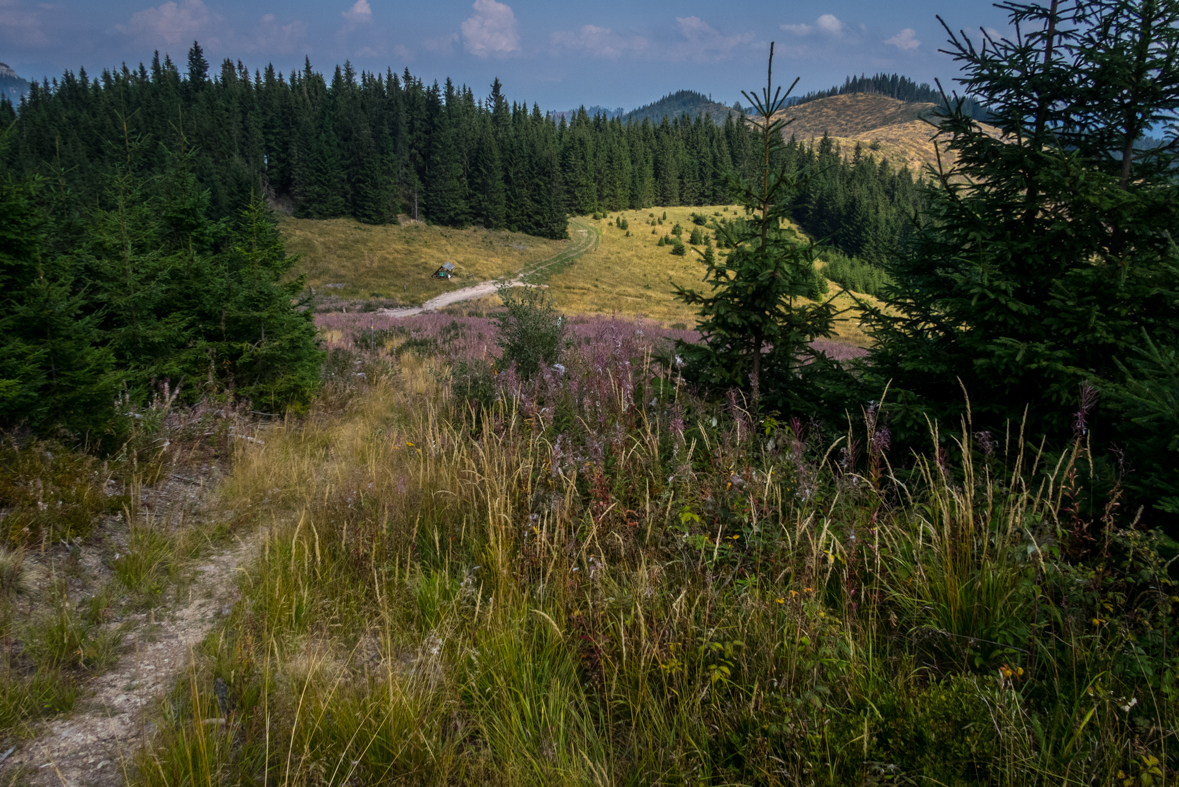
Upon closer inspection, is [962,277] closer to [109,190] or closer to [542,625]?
[542,625]

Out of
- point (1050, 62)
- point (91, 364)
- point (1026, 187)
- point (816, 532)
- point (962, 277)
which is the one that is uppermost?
point (1050, 62)

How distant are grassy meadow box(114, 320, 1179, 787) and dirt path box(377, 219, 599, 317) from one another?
16.9 metres

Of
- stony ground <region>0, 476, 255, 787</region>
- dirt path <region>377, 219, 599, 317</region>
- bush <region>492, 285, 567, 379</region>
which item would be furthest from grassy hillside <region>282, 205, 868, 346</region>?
stony ground <region>0, 476, 255, 787</region>

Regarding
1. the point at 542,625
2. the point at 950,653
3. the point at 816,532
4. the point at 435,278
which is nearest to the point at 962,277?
the point at 816,532

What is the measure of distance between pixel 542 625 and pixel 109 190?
6830 mm

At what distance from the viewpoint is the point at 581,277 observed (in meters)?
50.4

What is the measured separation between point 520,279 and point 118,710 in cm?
4697

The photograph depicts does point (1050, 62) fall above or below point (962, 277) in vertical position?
above

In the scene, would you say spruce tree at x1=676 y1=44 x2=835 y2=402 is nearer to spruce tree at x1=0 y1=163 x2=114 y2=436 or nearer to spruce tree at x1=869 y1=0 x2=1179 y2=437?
spruce tree at x1=869 y1=0 x2=1179 y2=437

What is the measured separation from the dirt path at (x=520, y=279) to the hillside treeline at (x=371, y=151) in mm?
4286

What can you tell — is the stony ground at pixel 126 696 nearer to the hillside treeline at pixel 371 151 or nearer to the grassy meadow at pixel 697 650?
the grassy meadow at pixel 697 650

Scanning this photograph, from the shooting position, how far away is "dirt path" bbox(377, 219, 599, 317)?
99.9ft


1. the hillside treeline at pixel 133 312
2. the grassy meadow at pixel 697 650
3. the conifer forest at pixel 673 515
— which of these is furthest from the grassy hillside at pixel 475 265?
the grassy meadow at pixel 697 650

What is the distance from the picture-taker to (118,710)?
228cm
